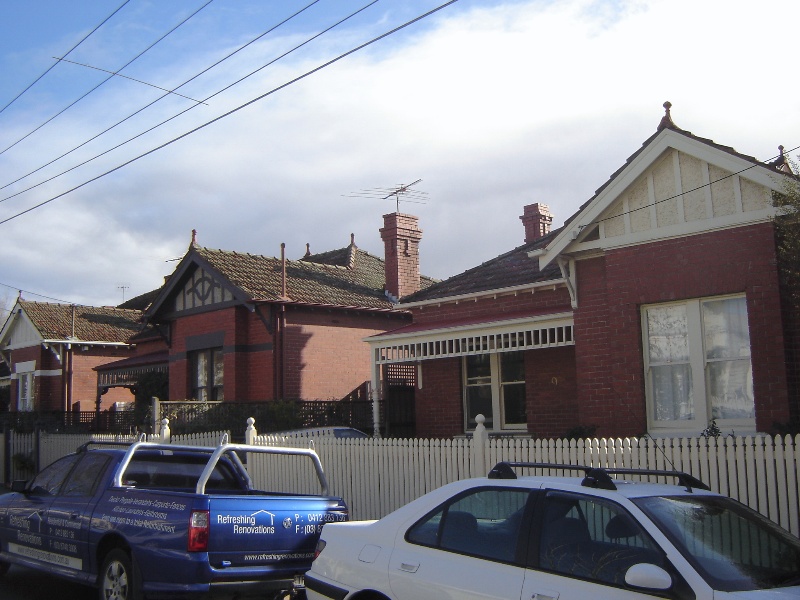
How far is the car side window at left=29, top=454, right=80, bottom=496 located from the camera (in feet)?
29.4

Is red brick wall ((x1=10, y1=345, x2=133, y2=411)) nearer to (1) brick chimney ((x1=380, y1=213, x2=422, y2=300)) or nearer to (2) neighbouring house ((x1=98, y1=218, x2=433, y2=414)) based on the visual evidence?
(2) neighbouring house ((x1=98, y1=218, x2=433, y2=414))

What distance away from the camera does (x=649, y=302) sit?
39.4 ft

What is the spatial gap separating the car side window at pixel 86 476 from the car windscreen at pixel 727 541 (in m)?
5.66

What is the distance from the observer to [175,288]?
23969 mm

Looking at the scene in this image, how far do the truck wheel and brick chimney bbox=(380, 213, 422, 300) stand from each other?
16.2 meters

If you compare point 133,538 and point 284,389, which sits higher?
point 284,389

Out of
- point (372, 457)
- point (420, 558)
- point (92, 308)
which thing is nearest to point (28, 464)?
point (372, 457)

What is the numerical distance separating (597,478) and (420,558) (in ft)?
4.08

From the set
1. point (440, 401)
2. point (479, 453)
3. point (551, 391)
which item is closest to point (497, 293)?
point (551, 391)

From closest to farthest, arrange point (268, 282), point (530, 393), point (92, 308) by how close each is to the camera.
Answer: point (530, 393), point (268, 282), point (92, 308)

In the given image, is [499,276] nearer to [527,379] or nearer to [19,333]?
[527,379]

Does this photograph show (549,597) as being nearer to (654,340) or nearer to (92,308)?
(654,340)

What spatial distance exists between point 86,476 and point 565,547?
551 centimetres

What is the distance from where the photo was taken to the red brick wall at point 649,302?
1082 cm
